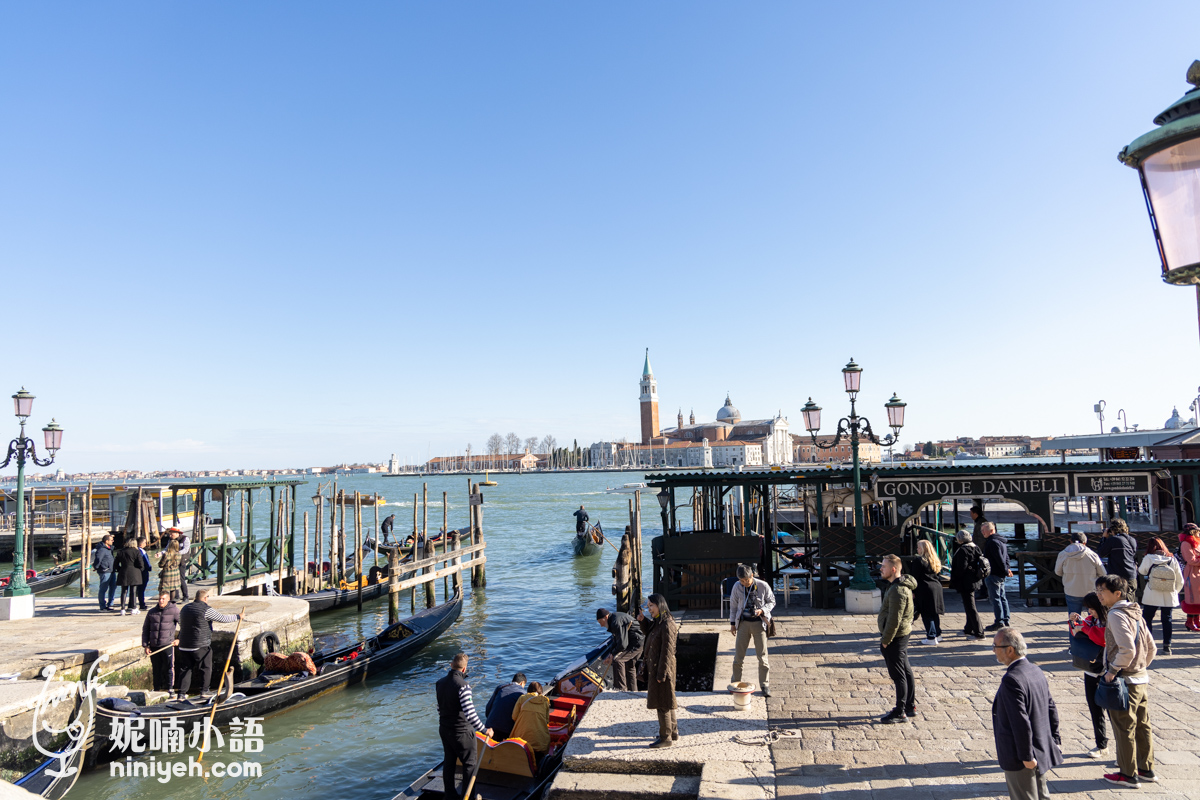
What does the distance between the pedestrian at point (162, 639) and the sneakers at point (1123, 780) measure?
11.1 meters

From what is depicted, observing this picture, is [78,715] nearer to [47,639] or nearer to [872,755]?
[47,639]

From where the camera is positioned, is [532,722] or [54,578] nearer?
[532,722]

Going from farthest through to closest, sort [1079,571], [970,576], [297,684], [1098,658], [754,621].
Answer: [297,684], [970,576], [1079,571], [754,621], [1098,658]

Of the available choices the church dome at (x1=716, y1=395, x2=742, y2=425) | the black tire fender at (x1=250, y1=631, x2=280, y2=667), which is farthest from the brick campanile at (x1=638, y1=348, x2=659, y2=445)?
the black tire fender at (x1=250, y1=631, x2=280, y2=667)

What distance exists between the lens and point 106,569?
14.3m

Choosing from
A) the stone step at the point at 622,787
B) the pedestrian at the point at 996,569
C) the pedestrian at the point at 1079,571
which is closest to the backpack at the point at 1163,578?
the pedestrian at the point at 1079,571

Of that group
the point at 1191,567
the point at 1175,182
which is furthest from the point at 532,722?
the point at 1191,567

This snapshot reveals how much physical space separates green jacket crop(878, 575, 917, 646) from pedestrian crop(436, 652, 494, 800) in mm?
3845

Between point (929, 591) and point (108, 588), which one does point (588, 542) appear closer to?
point (108, 588)

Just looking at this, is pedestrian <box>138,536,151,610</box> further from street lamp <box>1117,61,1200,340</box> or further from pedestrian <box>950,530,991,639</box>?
street lamp <box>1117,61,1200,340</box>

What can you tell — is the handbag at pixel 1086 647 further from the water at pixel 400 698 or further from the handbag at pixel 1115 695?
the water at pixel 400 698

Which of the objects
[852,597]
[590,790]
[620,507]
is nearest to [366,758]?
[590,790]

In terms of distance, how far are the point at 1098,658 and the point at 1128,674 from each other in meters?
0.34

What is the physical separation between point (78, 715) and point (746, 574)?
857cm
